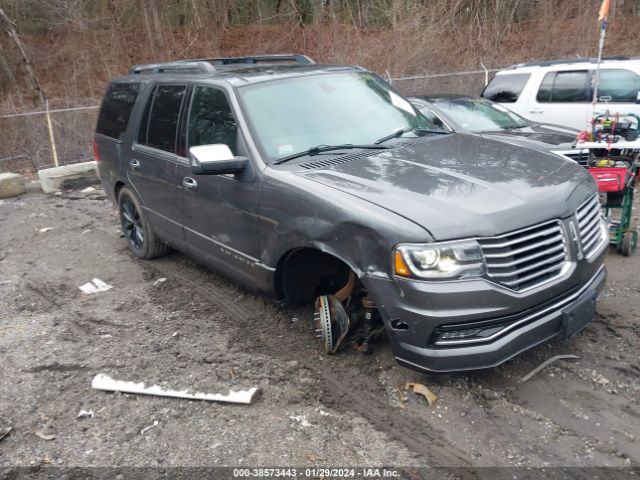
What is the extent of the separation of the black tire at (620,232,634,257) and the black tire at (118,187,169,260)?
4.66 meters

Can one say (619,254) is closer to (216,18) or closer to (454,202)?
(454,202)

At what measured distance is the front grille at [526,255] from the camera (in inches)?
119

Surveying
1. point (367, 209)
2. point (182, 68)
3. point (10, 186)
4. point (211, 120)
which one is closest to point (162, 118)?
point (182, 68)

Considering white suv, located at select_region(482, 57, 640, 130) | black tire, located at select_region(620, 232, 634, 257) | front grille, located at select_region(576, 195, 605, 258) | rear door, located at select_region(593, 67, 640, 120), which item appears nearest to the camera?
front grille, located at select_region(576, 195, 605, 258)

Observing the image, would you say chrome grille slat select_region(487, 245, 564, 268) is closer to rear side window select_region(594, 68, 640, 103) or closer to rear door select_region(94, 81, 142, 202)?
rear door select_region(94, 81, 142, 202)

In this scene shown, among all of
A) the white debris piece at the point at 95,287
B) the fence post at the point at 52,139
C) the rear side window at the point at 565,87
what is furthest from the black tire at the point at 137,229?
the rear side window at the point at 565,87

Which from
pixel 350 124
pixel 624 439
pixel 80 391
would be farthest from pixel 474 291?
pixel 80 391

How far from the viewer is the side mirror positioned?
3770mm

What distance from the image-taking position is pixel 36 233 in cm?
778

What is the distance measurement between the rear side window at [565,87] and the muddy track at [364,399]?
23.7 feet

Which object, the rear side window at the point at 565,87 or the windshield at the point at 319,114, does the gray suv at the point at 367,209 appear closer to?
the windshield at the point at 319,114

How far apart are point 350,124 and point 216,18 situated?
20.9 m

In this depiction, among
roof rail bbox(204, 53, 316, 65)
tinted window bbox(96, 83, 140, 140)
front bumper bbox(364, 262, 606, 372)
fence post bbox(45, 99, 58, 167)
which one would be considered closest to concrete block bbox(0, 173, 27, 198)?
fence post bbox(45, 99, 58, 167)

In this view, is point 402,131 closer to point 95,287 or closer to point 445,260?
point 445,260
